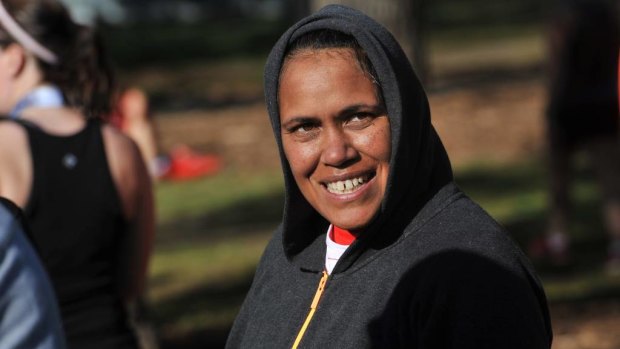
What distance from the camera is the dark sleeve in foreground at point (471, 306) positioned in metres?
2.67

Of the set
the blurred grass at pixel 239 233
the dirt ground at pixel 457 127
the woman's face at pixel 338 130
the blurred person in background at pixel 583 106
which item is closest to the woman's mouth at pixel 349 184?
the woman's face at pixel 338 130

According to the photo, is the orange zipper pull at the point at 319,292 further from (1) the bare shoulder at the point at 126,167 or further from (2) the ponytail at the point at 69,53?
(2) the ponytail at the point at 69,53

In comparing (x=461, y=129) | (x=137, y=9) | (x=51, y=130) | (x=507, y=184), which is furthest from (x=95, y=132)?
Result: (x=137, y=9)

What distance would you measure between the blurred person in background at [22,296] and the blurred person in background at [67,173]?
5.06 feet

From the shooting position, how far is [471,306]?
2.69 m

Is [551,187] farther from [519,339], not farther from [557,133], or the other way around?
[519,339]

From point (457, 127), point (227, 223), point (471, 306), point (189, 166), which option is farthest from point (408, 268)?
point (457, 127)

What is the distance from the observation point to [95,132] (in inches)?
171

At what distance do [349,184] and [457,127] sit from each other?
12.9 m

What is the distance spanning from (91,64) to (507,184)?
Answer: 8730 millimetres

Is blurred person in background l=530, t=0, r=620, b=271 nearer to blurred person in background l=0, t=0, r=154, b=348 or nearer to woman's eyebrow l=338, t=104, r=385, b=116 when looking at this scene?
blurred person in background l=0, t=0, r=154, b=348

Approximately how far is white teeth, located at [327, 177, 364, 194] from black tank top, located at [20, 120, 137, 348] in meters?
1.41

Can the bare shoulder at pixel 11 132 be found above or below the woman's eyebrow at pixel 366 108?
below

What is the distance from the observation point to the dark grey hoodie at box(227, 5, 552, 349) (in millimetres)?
2705
